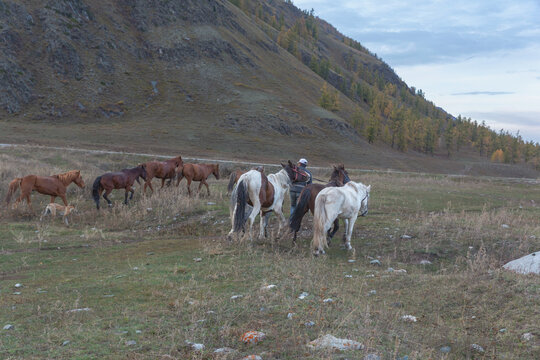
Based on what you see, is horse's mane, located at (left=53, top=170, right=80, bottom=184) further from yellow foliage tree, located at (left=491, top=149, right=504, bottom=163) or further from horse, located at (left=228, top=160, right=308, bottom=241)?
yellow foliage tree, located at (left=491, top=149, right=504, bottom=163)

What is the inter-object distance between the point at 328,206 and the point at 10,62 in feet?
244

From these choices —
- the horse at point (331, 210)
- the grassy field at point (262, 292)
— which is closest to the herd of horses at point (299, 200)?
the horse at point (331, 210)

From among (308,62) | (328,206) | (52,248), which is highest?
(308,62)

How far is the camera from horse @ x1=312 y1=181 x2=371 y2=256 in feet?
34.7

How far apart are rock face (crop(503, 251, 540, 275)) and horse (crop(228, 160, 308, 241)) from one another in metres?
5.99

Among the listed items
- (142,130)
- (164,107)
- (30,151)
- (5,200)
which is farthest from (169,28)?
(5,200)

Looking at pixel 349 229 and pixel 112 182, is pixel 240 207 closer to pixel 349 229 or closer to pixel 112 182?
pixel 349 229

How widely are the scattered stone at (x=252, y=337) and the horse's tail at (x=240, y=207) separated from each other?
7.03 metres

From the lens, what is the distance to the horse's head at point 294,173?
44.5 feet

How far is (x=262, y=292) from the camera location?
22.1 feet

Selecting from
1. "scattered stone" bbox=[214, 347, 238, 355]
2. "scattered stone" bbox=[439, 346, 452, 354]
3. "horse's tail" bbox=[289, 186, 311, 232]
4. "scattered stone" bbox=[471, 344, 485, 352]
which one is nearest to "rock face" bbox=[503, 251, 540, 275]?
"scattered stone" bbox=[471, 344, 485, 352]

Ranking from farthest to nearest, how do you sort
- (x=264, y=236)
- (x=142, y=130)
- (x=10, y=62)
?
1. (x=10, y=62)
2. (x=142, y=130)
3. (x=264, y=236)

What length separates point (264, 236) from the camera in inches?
498

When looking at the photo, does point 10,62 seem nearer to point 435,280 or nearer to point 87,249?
point 87,249
